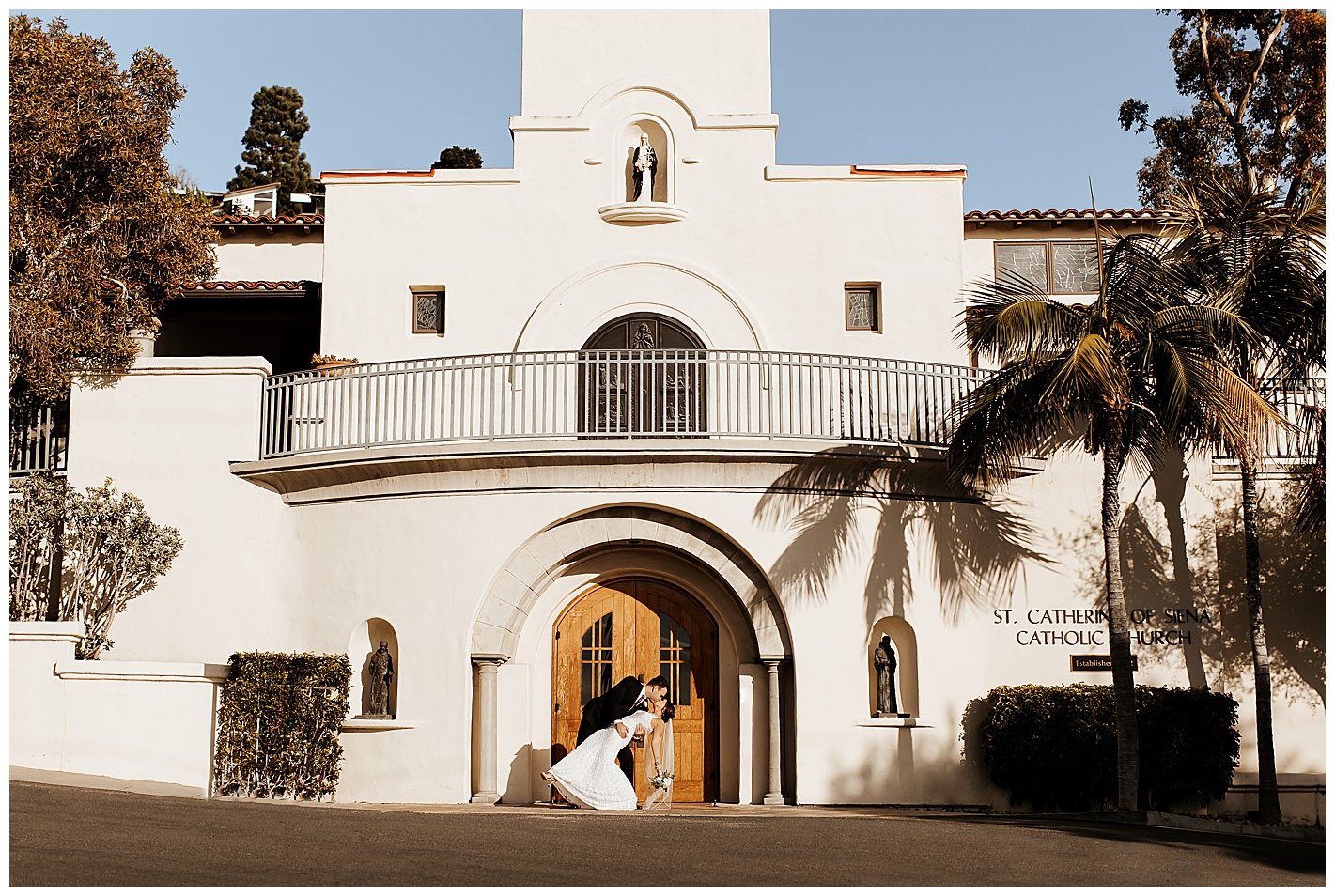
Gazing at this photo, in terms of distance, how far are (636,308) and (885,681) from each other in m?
6.24

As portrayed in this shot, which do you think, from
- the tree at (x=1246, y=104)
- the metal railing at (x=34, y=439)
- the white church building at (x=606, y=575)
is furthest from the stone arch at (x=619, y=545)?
the tree at (x=1246, y=104)

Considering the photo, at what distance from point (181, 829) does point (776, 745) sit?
299 inches

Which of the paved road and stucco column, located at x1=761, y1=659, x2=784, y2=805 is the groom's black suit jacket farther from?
the paved road

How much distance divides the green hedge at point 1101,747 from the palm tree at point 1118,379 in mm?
829

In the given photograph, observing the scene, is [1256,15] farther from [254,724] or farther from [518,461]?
[254,724]

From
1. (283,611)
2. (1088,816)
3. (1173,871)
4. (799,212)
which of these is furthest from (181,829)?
(799,212)

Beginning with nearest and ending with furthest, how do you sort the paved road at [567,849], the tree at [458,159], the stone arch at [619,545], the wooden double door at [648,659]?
the paved road at [567,849] → the stone arch at [619,545] → the wooden double door at [648,659] → the tree at [458,159]

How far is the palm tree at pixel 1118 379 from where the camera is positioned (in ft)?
50.8

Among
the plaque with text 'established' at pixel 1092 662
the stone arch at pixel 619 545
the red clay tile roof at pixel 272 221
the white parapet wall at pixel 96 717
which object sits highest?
the red clay tile roof at pixel 272 221

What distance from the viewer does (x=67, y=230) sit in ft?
62.4

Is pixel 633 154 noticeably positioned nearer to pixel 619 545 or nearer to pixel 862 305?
pixel 862 305

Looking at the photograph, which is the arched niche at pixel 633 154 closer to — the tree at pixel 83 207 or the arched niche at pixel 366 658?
the tree at pixel 83 207

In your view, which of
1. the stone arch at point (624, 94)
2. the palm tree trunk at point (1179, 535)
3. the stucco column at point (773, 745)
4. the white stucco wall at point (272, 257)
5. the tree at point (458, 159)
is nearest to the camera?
the stucco column at point (773, 745)

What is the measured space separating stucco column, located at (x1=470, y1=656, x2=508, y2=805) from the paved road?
9.20 feet
